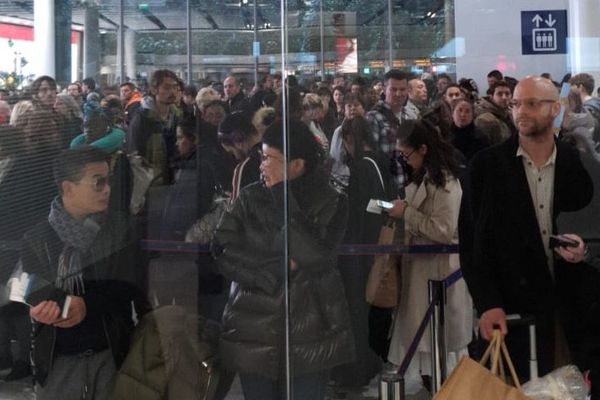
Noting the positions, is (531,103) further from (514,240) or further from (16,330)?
(16,330)

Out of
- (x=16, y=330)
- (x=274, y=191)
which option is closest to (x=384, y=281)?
(x=274, y=191)

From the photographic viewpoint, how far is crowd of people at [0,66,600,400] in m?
4.07

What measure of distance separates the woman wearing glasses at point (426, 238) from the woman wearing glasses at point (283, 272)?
0.95 ft

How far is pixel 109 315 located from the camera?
4.17m

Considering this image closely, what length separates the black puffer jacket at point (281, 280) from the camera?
14.1 ft

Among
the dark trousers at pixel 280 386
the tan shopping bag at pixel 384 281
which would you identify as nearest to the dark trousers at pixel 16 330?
the dark trousers at pixel 280 386

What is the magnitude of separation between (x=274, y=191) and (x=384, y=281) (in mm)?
665

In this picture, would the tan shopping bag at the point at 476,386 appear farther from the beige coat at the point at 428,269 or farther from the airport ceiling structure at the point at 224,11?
the airport ceiling structure at the point at 224,11

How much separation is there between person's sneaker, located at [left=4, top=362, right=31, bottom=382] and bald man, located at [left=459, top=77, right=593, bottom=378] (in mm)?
2090

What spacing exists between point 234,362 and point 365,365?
610 mm

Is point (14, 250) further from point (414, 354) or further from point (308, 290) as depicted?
point (414, 354)

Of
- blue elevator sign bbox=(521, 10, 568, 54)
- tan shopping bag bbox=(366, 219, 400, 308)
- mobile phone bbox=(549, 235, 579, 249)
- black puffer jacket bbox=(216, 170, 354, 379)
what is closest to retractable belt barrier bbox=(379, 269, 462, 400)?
tan shopping bag bbox=(366, 219, 400, 308)

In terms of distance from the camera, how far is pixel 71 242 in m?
4.28

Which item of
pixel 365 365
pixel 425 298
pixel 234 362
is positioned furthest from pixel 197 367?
pixel 425 298
